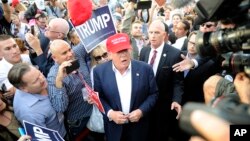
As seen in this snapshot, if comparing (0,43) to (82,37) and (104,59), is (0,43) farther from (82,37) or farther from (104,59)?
(104,59)

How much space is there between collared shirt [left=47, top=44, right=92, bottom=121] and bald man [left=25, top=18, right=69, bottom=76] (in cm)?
59

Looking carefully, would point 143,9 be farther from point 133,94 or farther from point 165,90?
point 133,94

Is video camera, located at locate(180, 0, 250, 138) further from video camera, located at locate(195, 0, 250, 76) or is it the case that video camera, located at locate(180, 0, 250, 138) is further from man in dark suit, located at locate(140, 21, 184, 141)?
man in dark suit, located at locate(140, 21, 184, 141)

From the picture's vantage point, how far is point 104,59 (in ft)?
11.0

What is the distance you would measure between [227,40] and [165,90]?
2.32 metres

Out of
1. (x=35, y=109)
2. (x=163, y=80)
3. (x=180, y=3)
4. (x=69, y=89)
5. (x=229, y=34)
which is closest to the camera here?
(x=229, y=34)

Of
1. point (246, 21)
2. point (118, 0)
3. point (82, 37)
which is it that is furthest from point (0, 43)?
point (118, 0)

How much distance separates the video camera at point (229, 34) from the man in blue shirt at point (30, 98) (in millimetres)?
1606

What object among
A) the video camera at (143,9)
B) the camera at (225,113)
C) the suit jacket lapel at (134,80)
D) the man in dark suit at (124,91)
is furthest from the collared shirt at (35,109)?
the video camera at (143,9)

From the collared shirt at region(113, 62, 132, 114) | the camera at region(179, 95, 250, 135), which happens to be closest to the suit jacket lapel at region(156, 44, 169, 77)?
the collared shirt at region(113, 62, 132, 114)

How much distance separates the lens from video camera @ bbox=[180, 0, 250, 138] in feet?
2.61

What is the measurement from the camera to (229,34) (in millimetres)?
1108

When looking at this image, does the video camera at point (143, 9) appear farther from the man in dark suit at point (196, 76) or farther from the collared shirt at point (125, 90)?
the collared shirt at point (125, 90)

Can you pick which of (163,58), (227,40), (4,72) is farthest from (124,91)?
(227,40)
